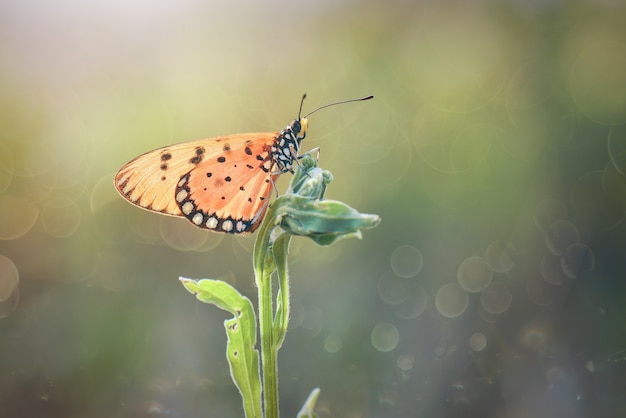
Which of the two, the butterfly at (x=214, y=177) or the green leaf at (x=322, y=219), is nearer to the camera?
the green leaf at (x=322, y=219)

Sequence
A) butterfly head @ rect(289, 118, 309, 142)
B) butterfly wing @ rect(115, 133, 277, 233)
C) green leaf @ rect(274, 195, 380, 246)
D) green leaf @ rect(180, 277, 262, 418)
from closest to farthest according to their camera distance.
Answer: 1. green leaf @ rect(274, 195, 380, 246)
2. green leaf @ rect(180, 277, 262, 418)
3. butterfly wing @ rect(115, 133, 277, 233)
4. butterfly head @ rect(289, 118, 309, 142)

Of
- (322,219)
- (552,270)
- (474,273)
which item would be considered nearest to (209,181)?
(322,219)

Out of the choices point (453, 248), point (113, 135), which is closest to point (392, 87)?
point (453, 248)

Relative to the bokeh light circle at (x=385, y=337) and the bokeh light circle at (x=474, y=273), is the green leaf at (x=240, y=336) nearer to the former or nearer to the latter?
the bokeh light circle at (x=385, y=337)

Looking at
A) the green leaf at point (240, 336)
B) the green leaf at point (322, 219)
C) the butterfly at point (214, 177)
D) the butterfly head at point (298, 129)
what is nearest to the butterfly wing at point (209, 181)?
the butterfly at point (214, 177)

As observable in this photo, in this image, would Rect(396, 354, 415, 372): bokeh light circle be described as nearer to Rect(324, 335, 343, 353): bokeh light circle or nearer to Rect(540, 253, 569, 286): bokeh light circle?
Rect(324, 335, 343, 353): bokeh light circle

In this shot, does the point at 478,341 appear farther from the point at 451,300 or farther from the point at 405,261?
the point at 405,261

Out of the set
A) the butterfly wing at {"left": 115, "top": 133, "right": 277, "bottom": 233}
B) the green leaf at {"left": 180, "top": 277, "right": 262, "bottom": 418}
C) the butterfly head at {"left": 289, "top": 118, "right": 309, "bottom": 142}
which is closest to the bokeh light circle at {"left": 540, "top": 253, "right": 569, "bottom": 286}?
the butterfly head at {"left": 289, "top": 118, "right": 309, "bottom": 142}
